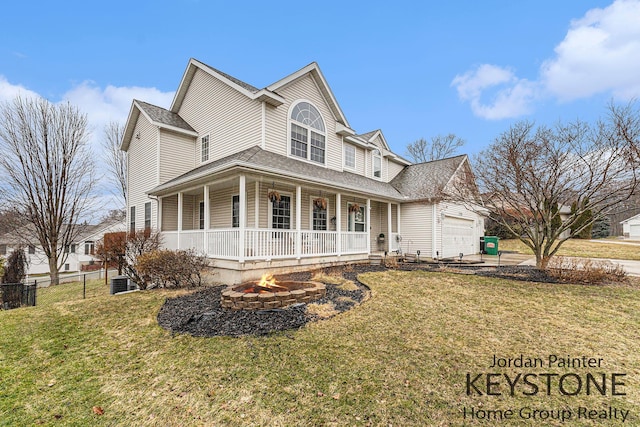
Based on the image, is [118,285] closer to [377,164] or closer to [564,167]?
[377,164]

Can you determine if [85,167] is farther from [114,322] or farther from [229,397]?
[229,397]

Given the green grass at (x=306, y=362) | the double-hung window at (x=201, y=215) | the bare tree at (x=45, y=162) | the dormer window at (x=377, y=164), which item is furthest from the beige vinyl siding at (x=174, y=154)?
the dormer window at (x=377, y=164)

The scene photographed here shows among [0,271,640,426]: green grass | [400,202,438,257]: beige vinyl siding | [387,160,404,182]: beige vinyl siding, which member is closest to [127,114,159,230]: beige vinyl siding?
[0,271,640,426]: green grass

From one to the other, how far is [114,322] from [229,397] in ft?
12.5

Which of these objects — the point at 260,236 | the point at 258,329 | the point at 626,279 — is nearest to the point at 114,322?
the point at 258,329

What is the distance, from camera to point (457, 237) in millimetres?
16859

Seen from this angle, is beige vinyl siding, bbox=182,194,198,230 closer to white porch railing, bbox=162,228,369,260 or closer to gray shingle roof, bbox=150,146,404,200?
white porch railing, bbox=162,228,369,260

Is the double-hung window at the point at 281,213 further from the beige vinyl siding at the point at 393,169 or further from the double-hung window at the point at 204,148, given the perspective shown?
the beige vinyl siding at the point at 393,169

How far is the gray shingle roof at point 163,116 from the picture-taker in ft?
43.2

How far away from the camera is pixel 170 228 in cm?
1305

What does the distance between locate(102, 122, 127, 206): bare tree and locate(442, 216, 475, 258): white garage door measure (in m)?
23.3

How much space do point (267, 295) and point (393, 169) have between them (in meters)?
14.9

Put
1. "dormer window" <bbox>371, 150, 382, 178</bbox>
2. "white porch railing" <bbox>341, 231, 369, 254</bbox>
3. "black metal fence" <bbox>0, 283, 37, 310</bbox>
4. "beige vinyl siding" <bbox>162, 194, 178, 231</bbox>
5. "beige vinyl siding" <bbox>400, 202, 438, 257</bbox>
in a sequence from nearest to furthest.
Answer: "black metal fence" <bbox>0, 283, 37, 310</bbox> < "white porch railing" <bbox>341, 231, 369, 254</bbox> < "beige vinyl siding" <bbox>162, 194, 178, 231</bbox> < "beige vinyl siding" <bbox>400, 202, 438, 257</bbox> < "dormer window" <bbox>371, 150, 382, 178</bbox>

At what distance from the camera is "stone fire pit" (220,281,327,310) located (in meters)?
5.83
